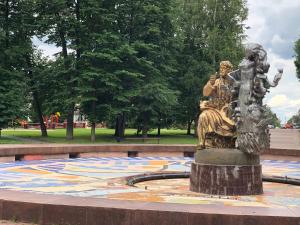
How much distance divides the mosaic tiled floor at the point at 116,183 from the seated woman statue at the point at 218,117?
1346 millimetres

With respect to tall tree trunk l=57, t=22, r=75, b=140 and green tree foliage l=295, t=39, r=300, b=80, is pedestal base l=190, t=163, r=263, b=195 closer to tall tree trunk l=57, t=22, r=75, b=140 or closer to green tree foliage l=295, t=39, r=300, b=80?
tall tree trunk l=57, t=22, r=75, b=140

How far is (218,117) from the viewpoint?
11266mm

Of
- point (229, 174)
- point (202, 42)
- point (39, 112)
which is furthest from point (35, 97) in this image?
point (229, 174)

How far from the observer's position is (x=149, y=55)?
32.2 metres

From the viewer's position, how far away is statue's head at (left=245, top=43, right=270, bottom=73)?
1072cm

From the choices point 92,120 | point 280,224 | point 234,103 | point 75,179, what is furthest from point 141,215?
point 92,120

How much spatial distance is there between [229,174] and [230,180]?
133mm

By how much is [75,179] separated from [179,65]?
27.2 meters

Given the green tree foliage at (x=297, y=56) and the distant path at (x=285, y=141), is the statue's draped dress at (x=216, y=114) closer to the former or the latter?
the distant path at (x=285, y=141)

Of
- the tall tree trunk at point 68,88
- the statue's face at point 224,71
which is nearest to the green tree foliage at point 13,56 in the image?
the tall tree trunk at point 68,88

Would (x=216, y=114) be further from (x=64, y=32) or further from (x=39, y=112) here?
(x=39, y=112)

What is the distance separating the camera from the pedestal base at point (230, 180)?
406 inches

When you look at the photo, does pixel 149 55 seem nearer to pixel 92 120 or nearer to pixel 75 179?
pixel 92 120

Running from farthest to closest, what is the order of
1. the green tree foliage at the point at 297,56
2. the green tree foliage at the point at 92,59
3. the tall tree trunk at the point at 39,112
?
the green tree foliage at the point at 297,56
the tall tree trunk at the point at 39,112
the green tree foliage at the point at 92,59
